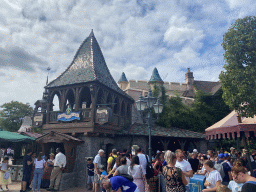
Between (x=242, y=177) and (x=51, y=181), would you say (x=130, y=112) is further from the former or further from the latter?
(x=242, y=177)

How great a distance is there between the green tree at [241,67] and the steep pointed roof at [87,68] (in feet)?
24.3

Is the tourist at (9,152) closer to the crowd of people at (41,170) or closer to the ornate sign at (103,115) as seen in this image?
the crowd of people at (41,170)

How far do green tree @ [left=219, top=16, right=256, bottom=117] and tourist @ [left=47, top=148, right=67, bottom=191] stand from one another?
27.9 ft

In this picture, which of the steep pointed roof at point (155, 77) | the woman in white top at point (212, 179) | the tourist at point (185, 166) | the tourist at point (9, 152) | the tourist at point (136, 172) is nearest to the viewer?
the woman in white top at point (212, 179)

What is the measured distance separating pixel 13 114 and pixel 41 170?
46.1 m

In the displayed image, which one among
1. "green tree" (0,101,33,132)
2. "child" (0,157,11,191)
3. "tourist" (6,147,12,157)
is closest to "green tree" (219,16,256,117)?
"child" (0,157,11,191)

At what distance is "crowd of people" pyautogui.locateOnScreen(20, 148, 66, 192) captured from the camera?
8.60 metres

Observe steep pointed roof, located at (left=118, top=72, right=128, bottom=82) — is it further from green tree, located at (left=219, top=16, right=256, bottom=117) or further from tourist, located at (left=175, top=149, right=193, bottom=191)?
tourist, located at (left=175, top=149, right=193, bottom=191)

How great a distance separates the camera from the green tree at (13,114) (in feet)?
153

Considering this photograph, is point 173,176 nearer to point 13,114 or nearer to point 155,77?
point 155,77

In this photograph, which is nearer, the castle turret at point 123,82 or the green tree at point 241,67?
the green tree at point 241,67

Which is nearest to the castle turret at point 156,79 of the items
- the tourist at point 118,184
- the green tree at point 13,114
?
the tourist at point 118,184

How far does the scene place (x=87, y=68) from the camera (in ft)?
46.4

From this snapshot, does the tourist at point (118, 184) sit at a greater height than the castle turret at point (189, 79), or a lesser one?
lesser
